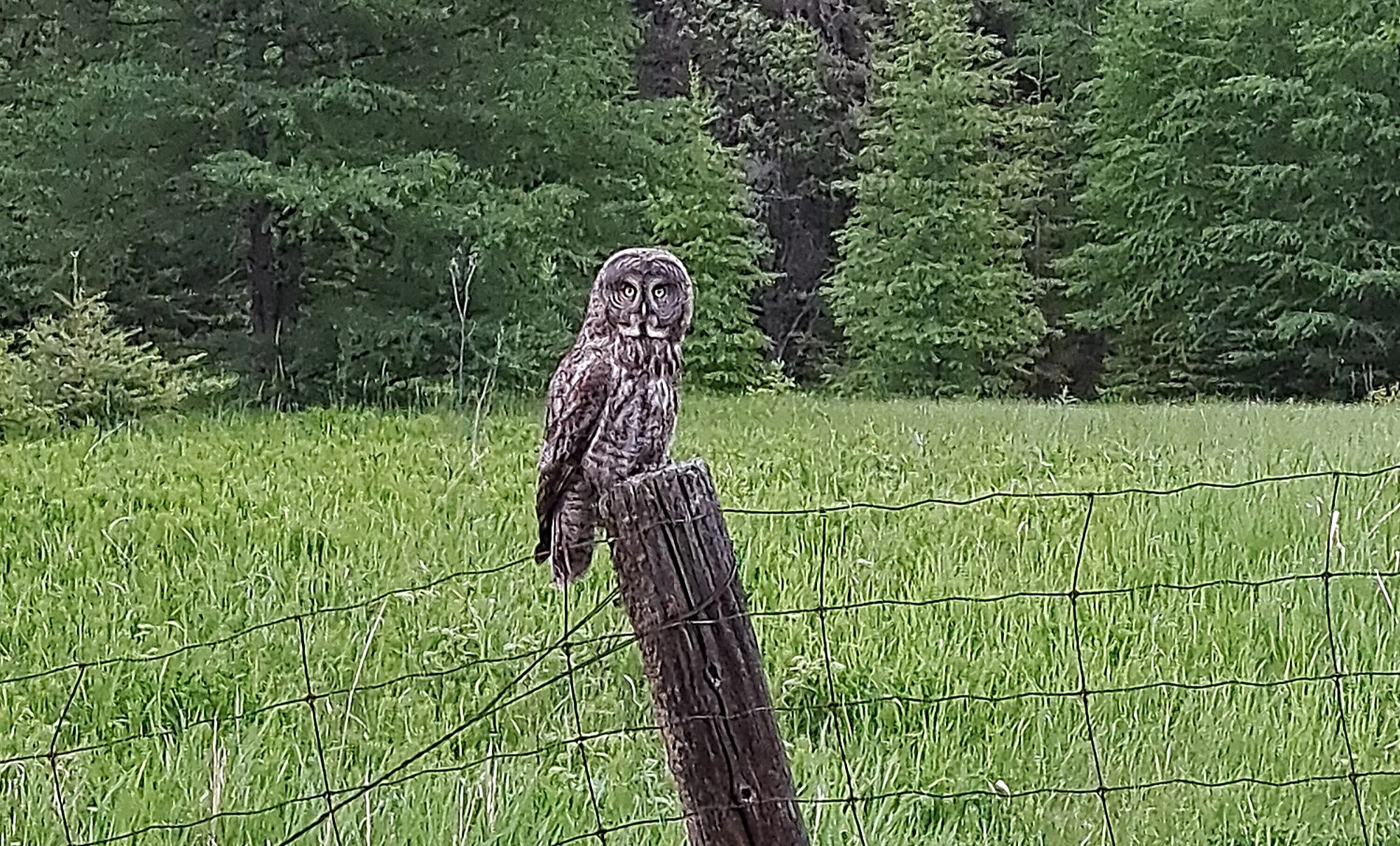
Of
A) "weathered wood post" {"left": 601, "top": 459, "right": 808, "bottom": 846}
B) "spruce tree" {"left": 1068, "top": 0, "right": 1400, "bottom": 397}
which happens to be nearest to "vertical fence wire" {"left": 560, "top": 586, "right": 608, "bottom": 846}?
"weathered wood post" {"left": 601, "top": 459, "right": 808, "bottom": 846}

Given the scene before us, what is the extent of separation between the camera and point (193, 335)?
12812 mm

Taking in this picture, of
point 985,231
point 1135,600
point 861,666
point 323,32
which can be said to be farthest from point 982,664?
point 985,231

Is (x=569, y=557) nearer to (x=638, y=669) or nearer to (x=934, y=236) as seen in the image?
(x=638, y=669)

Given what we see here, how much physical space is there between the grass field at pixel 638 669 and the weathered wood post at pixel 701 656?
506 mm

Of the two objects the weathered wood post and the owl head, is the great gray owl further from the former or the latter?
the weathered wood post

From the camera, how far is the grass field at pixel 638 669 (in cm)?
300

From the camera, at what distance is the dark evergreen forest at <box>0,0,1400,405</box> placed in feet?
34.2

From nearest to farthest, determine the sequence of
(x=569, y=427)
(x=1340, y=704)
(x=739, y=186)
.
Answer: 1. (x=1340, y=704)
2. (x=569, y=427)
3. (x=739, y=186)

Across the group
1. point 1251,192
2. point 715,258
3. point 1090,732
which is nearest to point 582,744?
point 1090,732

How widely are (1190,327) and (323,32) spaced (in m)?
13.8

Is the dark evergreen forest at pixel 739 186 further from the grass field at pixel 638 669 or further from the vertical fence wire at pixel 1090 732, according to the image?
the vertical fence wire at pixel 1090 732

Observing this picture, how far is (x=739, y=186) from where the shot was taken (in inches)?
794

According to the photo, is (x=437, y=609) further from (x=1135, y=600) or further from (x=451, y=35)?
(x=451, y=35)

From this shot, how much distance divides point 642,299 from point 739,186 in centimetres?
1705
